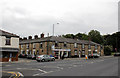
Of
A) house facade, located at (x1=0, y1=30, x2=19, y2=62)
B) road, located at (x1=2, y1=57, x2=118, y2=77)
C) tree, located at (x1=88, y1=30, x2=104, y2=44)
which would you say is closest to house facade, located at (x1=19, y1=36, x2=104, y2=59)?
house facade, located at (x1=0, y1=30, x2=19, y2=62)

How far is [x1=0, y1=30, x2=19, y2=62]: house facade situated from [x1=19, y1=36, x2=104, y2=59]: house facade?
10.9 meters

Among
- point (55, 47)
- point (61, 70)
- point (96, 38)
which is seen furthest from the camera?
point (96, 38)

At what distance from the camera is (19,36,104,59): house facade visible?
1709 inches

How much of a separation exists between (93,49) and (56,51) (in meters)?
20.3

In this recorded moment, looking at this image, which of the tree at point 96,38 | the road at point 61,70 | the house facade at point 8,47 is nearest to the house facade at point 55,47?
the house facade at point 8,47

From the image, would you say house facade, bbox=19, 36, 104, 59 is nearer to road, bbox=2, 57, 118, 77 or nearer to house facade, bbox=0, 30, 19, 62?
house facade, bbox=0, 30, 19, 62

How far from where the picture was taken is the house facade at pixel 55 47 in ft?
142

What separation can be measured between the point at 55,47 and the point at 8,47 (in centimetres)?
1497

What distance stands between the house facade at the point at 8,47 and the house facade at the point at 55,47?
35.6 ft

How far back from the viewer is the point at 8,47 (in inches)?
1305

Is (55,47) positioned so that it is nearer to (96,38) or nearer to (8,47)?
(8,47)

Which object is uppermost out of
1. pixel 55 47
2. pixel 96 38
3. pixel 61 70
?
pixel 96 38

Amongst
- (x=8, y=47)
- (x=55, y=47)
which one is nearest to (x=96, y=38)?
(x=55, y=47)

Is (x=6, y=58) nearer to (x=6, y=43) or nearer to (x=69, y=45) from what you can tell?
(x=6, y=43)
